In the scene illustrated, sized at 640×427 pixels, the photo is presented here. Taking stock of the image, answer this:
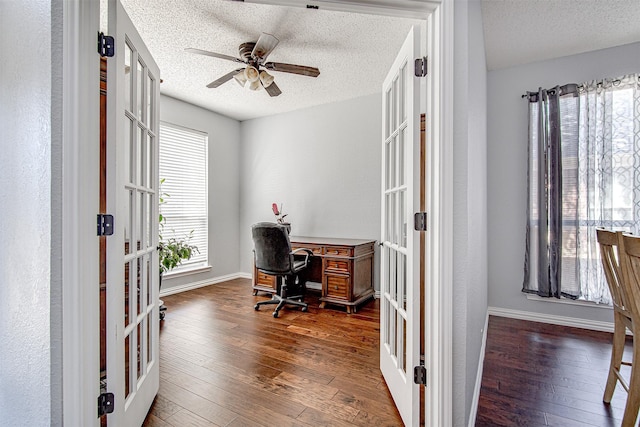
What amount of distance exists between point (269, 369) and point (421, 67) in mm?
2092

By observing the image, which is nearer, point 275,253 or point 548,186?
point 548,186

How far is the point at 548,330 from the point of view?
2.93 metres

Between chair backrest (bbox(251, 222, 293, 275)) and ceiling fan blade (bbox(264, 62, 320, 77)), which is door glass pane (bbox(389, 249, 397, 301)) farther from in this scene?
ceiling fan blade (bbox(264, 62, 320, 77))

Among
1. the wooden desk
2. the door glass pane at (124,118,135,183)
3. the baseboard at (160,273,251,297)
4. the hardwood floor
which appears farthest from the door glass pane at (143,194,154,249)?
the baseboard at (160,273,251,297)

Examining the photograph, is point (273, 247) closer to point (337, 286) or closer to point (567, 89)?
point (337, 286)

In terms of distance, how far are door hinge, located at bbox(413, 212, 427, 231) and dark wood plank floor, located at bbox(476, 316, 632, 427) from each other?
1121mm

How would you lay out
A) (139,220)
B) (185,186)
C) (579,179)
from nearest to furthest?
(139,220) → (579,179) → (185,186)

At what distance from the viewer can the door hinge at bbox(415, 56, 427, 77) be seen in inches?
54.7

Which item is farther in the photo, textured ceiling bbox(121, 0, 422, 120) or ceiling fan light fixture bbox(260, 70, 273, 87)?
ceiling fan light fixture bbox(260, 70, 273, 87)

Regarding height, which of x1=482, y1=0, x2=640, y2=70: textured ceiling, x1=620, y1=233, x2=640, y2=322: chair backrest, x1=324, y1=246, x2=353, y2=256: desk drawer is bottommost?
x1=324, y1=246, x2=353, y2=256: desk drawer

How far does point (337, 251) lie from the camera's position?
11.5 feet

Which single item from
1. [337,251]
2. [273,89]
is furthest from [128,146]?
[337,251]

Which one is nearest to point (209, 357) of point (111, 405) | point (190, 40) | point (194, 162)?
point (111, 405)

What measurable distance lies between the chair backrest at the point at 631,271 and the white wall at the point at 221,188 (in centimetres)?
441
